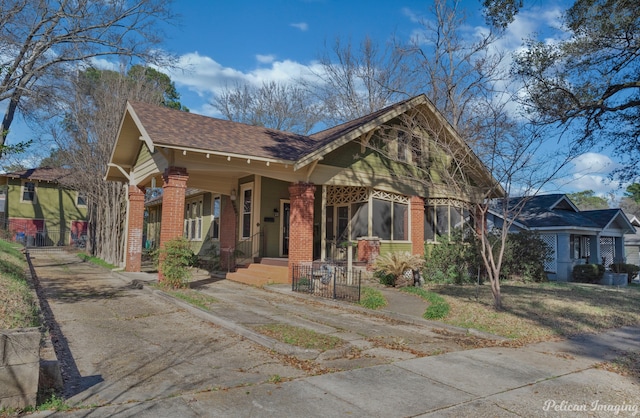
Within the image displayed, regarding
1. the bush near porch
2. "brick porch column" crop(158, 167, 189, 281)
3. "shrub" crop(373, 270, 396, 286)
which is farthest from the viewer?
the bush near porch

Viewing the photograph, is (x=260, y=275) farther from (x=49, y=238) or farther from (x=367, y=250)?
(x=49, y=238)

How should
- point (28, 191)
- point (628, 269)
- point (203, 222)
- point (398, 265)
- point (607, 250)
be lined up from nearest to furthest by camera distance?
point (398, 265) < point (203, 222) < point (628, 269) < point (607, 250) < point (28, 191)

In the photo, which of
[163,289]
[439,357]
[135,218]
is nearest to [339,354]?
[439,357]

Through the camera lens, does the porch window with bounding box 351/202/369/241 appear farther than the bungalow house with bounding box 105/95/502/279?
Yes

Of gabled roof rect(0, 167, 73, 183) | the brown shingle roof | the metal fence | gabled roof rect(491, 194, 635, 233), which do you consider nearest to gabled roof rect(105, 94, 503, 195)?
the brown shingle roof

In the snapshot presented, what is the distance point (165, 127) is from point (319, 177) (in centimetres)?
520

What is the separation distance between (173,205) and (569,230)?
18.9 metres

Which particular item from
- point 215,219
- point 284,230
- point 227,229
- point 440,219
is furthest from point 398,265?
point 215,219

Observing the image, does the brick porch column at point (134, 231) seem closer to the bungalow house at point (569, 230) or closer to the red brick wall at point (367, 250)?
the red brick wall at point (367, 250)

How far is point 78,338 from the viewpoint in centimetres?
686

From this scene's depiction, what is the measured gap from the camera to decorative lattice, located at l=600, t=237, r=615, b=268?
2614cm

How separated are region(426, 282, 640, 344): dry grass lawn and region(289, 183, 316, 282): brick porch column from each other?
4.32 m

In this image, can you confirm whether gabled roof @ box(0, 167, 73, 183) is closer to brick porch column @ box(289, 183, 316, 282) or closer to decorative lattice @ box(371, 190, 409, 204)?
brick porch column @ box(289, 183, 316, 282)

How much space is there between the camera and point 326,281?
13.2m
